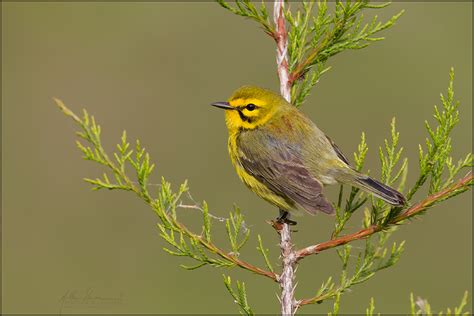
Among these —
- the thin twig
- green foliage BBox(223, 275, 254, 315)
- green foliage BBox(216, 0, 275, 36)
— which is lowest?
green foliage BBox(223, 275, 254, 315)

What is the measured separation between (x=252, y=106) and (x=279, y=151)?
13.6 inches

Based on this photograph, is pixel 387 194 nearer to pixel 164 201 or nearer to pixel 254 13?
pixel 164 201

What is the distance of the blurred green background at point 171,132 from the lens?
990 cm

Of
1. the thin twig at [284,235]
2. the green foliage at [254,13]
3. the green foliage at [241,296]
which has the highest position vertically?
the green foliage at [254,13]

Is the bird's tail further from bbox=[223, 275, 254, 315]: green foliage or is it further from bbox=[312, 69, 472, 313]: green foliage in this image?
bbox=[223, 275, 254, 315]: green foliage

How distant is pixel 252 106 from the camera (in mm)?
4895

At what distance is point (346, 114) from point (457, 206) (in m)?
2.56

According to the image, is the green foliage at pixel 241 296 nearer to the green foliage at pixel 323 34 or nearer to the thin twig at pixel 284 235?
the thin twig at pixel 284 235

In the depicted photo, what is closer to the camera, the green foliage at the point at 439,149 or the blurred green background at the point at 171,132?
the green foliage at the point at 439,149

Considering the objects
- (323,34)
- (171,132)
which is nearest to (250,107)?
(323,34)

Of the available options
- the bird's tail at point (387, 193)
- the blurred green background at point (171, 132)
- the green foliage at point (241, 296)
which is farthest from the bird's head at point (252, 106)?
the blurred green background at point (171, 132)

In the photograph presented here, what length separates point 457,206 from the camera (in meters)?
11.2

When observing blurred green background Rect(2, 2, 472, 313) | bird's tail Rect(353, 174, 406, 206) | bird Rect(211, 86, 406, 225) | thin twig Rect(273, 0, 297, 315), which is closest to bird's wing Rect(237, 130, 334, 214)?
bird Rect(211, 86, 406, 225)

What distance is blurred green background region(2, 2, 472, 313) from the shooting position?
9.90 metres
